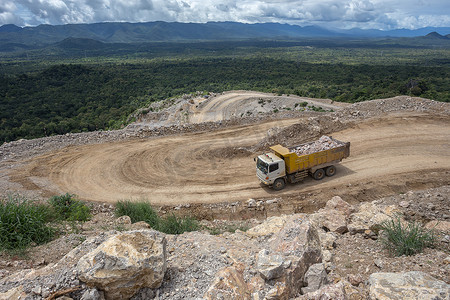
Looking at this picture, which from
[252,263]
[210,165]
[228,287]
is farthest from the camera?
[210,165]

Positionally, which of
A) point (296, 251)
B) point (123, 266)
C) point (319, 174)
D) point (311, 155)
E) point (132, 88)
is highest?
point (132, 88)

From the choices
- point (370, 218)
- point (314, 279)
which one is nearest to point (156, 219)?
point (314, 279)

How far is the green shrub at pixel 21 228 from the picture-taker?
826 centimetres

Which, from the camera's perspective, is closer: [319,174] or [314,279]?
[314,279]

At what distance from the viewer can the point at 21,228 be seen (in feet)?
28.7

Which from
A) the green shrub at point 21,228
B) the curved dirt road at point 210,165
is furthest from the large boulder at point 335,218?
the green shrub at point 21,228

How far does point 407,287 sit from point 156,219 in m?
9.59

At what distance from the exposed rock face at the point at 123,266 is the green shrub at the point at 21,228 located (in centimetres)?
452

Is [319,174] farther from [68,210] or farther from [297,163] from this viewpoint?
[68,210]

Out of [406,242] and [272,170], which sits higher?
[406,242]

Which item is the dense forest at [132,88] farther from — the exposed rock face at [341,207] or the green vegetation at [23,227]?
the exposed rock face at [341,207]

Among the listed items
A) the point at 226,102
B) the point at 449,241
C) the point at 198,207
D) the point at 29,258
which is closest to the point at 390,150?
the point at 449,241

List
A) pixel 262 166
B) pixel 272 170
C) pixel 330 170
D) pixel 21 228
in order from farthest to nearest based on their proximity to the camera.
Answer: pixel 330 170, pixel 262 166, pixel 272 170, pixel 21 228

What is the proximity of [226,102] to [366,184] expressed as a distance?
26218 millimetres
